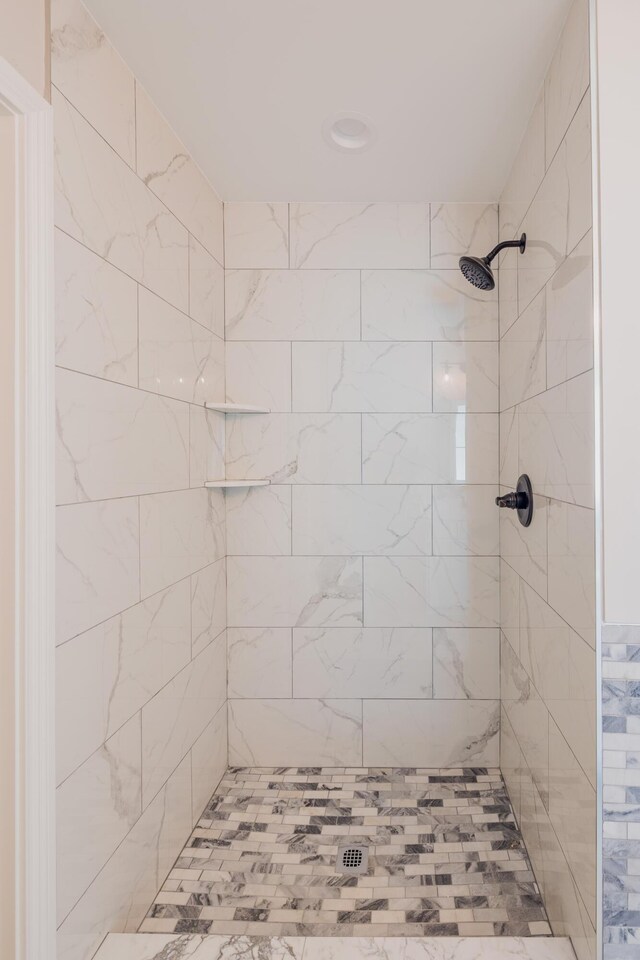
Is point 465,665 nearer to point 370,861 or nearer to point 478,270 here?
point 370,861

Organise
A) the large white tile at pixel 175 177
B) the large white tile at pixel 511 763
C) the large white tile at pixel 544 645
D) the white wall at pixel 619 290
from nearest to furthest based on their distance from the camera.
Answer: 1. the white wall at pixel 619 290
2. the large white tile at pixel 544 645
3. the large white tile at pixel 175 177
4. the large white tile at pixel 511 763

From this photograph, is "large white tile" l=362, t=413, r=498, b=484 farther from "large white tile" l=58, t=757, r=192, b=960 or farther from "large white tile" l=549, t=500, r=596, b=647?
"large white tile" l=58, t=757, r=192, b=960

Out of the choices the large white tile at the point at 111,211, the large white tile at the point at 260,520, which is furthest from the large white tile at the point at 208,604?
the large white tile at the point at 111,211

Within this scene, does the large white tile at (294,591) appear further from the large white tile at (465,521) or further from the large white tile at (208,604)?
the large white tile at (465,521)

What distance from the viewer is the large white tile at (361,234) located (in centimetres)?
223

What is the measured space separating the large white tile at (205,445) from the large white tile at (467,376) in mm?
821

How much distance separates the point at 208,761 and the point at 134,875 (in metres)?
0.58

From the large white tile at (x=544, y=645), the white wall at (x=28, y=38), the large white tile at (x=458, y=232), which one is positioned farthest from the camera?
the large white tile at (x=458, y=232)

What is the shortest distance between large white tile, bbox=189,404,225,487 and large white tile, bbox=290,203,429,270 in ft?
2.29

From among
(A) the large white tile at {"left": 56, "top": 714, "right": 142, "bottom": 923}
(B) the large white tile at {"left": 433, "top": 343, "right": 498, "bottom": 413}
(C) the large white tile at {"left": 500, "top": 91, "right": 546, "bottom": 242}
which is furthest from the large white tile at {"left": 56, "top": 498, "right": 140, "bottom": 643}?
(C) the large white tile at {"left": 500, "top": 91, "right": 546, "bottom": 242}

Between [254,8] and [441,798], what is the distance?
7.60 feet

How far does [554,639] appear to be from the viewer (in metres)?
1.47

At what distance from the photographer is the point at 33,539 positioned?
1080mm

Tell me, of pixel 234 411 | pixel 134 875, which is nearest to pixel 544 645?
pixel 134 875
